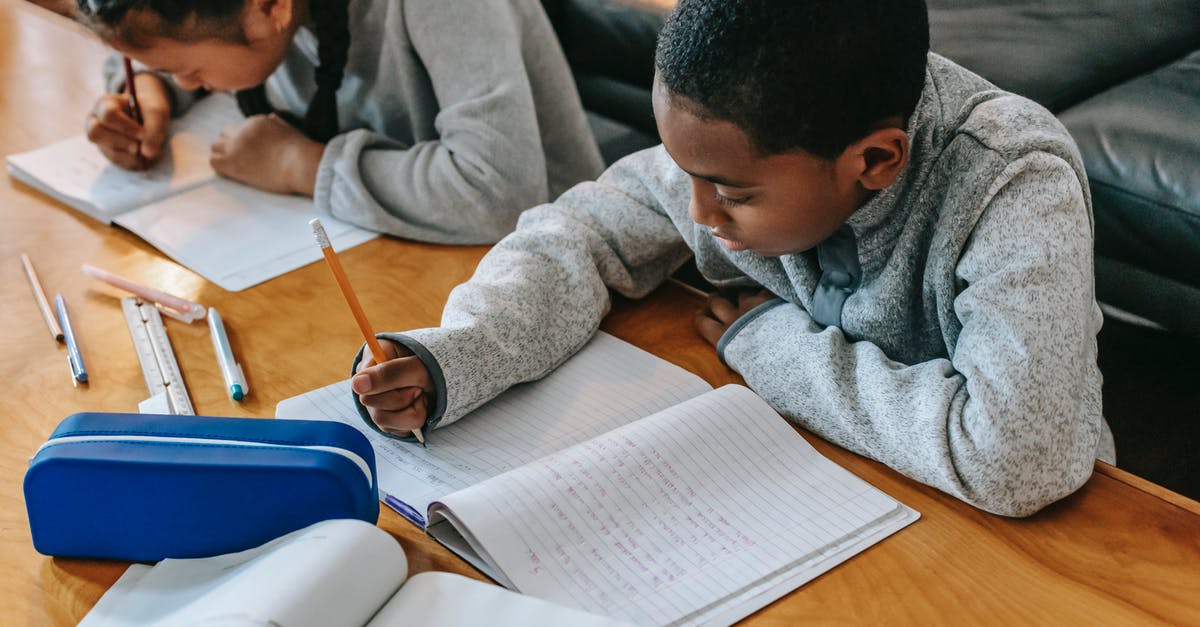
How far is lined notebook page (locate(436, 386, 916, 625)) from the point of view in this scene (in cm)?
66

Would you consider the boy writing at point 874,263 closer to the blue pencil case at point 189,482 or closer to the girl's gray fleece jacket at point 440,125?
the blue pencil case at point 189,482

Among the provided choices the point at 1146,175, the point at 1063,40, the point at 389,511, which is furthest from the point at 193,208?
the point at 1063,40

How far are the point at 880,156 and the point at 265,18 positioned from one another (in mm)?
763

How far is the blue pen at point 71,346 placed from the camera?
0.91 m

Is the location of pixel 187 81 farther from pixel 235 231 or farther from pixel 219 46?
pixel 235 231

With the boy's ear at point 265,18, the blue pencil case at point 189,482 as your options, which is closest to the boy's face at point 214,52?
the boy's ear at point 265,18

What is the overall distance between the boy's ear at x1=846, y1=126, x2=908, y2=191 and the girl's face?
0.75 meters

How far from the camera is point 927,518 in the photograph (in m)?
0.72

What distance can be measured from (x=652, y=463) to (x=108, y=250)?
0.70m

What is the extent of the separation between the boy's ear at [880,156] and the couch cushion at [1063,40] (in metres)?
0.86

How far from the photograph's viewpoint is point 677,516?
0.71m

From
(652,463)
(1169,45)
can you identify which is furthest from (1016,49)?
(652,463)

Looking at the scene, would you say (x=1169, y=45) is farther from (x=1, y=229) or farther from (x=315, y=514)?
(x=1, y=229)

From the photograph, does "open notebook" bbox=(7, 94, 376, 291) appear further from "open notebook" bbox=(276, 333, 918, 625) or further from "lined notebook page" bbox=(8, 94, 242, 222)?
"open notebook" bbox=(276, 333, 918, 625)
